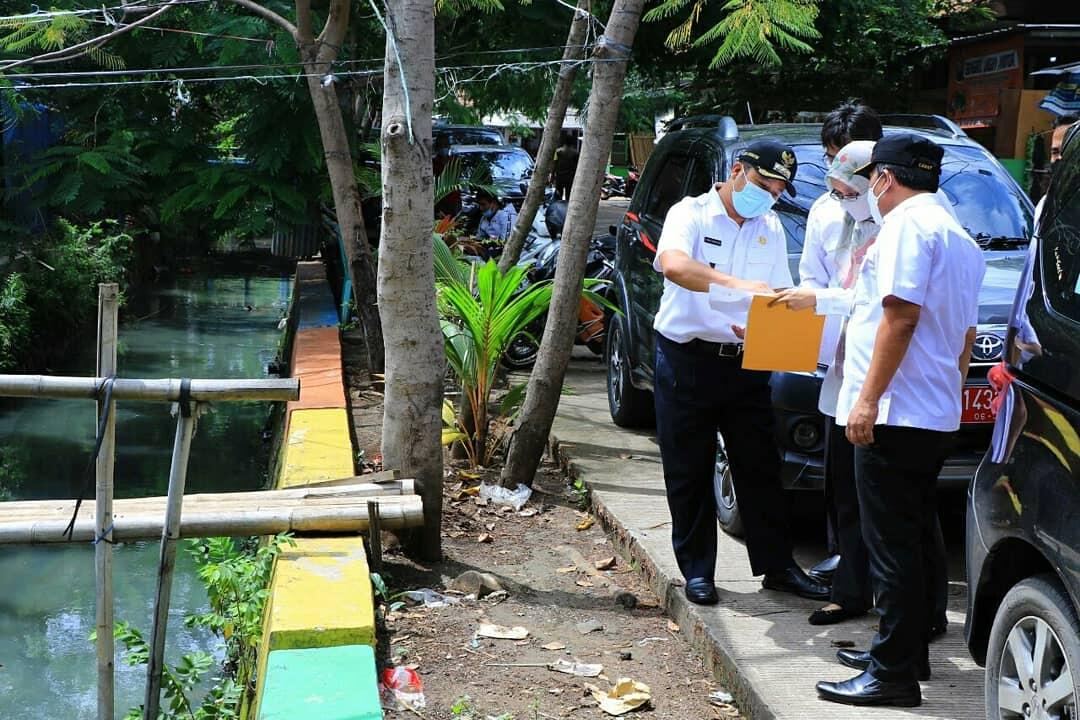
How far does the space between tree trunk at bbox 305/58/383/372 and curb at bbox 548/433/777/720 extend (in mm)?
3705

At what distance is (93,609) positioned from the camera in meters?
6.92

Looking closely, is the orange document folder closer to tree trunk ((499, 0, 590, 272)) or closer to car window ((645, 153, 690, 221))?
car window ((645, 153, 690, 221))

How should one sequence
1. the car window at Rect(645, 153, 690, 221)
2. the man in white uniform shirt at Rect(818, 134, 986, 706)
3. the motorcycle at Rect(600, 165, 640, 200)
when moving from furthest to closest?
the motorcycle at Rect(600, 165, 640, 200), the car window at Rect(645, 153, 690, 221), the man in white uniform shirt at Rect(818, 134, 986, 706)

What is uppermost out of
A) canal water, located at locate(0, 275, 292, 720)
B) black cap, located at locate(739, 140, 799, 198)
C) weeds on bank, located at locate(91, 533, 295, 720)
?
black cap, located at locate(739, 140, 799, 198)

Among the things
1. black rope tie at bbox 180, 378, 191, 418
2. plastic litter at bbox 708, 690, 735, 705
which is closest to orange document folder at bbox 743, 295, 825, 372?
plastic litter at bbox 708, 690, 735, 705

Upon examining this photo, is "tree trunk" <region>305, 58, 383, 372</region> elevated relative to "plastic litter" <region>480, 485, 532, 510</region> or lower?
elevated

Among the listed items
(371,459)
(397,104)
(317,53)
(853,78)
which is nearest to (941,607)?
(397,104)

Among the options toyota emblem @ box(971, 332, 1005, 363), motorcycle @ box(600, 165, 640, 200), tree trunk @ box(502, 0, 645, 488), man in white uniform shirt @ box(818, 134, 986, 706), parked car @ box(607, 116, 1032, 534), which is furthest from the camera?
motorcycle @ box(600, 165, 640, 200)

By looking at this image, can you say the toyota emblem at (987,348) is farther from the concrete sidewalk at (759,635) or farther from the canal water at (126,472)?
the canal water at (126,472)

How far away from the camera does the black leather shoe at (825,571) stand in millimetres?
5273

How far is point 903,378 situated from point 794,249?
248cm

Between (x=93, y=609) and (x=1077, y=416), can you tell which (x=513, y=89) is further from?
(x=1077, y=416)

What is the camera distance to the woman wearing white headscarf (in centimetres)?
449

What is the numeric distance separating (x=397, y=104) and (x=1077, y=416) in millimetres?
3442
